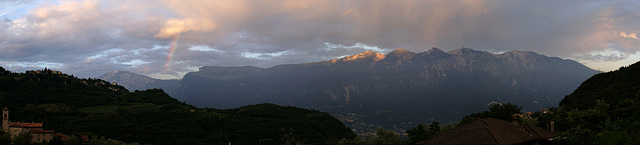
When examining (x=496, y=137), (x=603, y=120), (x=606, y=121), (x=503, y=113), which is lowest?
(x=503, y=113)

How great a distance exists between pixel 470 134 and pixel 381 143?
38984mm

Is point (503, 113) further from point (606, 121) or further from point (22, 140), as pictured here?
point (22, 140)

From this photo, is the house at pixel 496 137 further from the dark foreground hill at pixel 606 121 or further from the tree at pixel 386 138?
the tree at pixel 386 138

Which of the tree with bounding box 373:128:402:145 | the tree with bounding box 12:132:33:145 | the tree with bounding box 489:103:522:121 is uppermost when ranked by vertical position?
the tree with bounding box 489:103:522:121

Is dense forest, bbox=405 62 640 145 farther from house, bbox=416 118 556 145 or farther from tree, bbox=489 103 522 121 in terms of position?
house, bbox=416 118 556 145

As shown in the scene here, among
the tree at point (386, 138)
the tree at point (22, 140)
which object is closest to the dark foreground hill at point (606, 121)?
the tree at point (386, 138)

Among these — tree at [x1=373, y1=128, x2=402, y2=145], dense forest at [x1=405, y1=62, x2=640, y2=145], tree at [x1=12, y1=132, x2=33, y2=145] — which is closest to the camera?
dense forest at [x1=405, y1=62, x2=640, y2=145]

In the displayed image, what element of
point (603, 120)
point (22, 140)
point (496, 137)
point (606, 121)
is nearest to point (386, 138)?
point (603, 120)

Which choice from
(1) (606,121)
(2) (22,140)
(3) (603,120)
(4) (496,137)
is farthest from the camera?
(2) (22,140)

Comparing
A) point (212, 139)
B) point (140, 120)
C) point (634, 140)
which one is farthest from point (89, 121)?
point (634, 140)

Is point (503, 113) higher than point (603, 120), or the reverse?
point (603, 120)

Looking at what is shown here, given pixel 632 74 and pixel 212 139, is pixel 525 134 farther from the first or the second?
pixel 212 139

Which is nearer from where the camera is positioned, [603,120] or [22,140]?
[603,120]

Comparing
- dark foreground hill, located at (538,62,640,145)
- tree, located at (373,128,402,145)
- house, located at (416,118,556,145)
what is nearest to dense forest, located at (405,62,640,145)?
dark foreground hill, located at (538,62,640,145)
